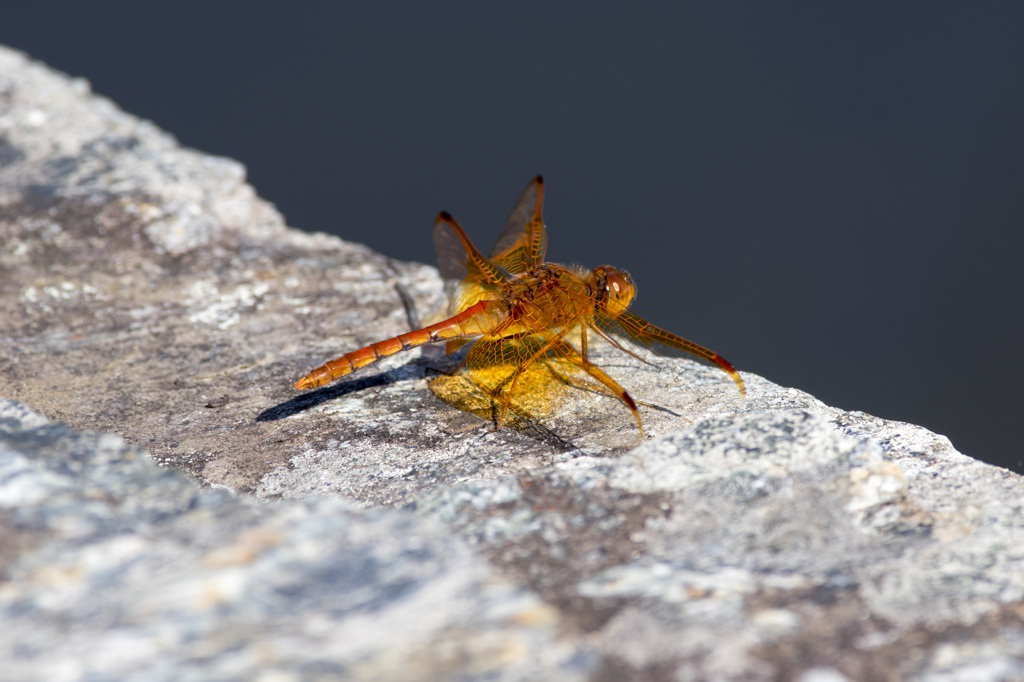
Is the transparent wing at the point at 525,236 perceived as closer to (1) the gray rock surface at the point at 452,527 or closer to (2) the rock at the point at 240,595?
(1) the gray rock surface at the point at 452,527

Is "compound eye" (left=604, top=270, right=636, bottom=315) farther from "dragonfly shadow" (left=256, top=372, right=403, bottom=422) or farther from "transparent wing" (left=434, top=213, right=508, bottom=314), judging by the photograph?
"dragonfly shadow" (left=256, top=372, right=403, bottom=422)

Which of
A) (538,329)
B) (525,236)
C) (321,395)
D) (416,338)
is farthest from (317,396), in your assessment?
(525,236)

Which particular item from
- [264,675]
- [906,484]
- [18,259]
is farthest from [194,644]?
[18,259]

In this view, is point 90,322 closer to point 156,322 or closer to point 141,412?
point 156,322

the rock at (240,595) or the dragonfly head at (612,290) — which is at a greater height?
the dragonfly head at (612,290)

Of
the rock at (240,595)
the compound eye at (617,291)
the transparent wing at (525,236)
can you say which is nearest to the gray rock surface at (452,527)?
the rock at (240,595)

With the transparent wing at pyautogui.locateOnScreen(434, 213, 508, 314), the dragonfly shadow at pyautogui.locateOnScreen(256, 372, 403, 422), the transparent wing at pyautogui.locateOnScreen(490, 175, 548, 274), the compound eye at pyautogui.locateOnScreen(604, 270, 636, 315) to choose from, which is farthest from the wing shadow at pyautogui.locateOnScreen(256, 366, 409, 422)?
the compound eye at pyautogui.locateOnScreen(604, 270, 636, 315)

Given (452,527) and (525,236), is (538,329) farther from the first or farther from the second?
(452,527)
